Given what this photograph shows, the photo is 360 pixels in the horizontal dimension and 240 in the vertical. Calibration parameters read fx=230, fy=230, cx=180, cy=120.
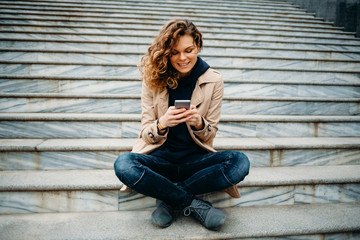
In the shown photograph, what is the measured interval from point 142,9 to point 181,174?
465 centimetres

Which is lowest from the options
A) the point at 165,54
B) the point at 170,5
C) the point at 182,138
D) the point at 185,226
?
the point at 185,226

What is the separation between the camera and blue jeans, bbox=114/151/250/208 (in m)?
1.40

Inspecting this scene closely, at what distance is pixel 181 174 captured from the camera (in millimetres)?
A: 1648

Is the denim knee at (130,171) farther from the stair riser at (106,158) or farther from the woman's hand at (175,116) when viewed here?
the stair riser at (106,158)

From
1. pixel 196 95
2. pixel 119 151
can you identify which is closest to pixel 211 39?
pixel 196 95

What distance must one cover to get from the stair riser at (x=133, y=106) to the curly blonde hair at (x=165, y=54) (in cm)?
93

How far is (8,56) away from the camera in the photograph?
3059 mm

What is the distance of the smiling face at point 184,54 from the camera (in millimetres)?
1570

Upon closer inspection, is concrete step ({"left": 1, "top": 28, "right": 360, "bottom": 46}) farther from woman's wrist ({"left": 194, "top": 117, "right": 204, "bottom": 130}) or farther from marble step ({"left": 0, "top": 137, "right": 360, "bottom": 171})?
woman's wrist ({"left": 194, "top": 117, "right": 204, "bottom": 130})

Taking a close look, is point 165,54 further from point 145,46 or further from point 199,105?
point 145,46

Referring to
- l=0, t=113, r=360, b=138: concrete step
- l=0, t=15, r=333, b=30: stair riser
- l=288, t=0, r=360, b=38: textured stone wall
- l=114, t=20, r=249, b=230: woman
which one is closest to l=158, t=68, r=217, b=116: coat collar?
l=114, t=20, r=249, b=230: woman

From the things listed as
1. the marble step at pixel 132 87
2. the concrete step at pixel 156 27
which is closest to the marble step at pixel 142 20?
→ the concrete step at pixel 156 27

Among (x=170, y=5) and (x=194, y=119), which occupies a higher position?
(x=170, y=5)

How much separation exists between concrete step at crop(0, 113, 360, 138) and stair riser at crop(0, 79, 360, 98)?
0.50 meters
